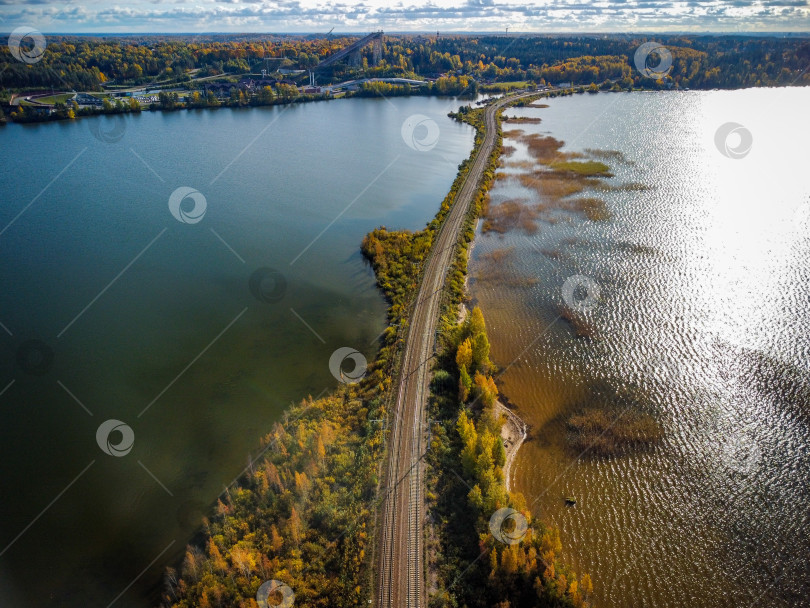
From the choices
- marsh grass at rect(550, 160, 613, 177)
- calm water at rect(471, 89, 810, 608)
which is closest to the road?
calm water at rect(471, 89, 810, 608)

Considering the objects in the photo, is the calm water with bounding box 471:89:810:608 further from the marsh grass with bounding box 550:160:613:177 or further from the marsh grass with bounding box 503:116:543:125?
the marsh grass with bounding box 503:116:543:125

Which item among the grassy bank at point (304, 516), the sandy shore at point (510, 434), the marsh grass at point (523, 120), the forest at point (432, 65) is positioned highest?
the forest at point (432, 65)

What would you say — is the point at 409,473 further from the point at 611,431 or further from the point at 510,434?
the point at 611,431

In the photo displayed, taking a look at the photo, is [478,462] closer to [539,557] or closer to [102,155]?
[539,557]

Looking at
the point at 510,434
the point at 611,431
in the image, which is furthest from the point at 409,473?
the point at 611,431

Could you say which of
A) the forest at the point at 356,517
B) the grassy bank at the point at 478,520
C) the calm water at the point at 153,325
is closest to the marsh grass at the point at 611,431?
the grassy bank at the point at 478,520

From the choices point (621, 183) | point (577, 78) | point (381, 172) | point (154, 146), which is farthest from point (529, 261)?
point (577, 78)

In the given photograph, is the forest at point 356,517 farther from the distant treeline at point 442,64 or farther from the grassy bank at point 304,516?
the distant treeline at point 442,64
